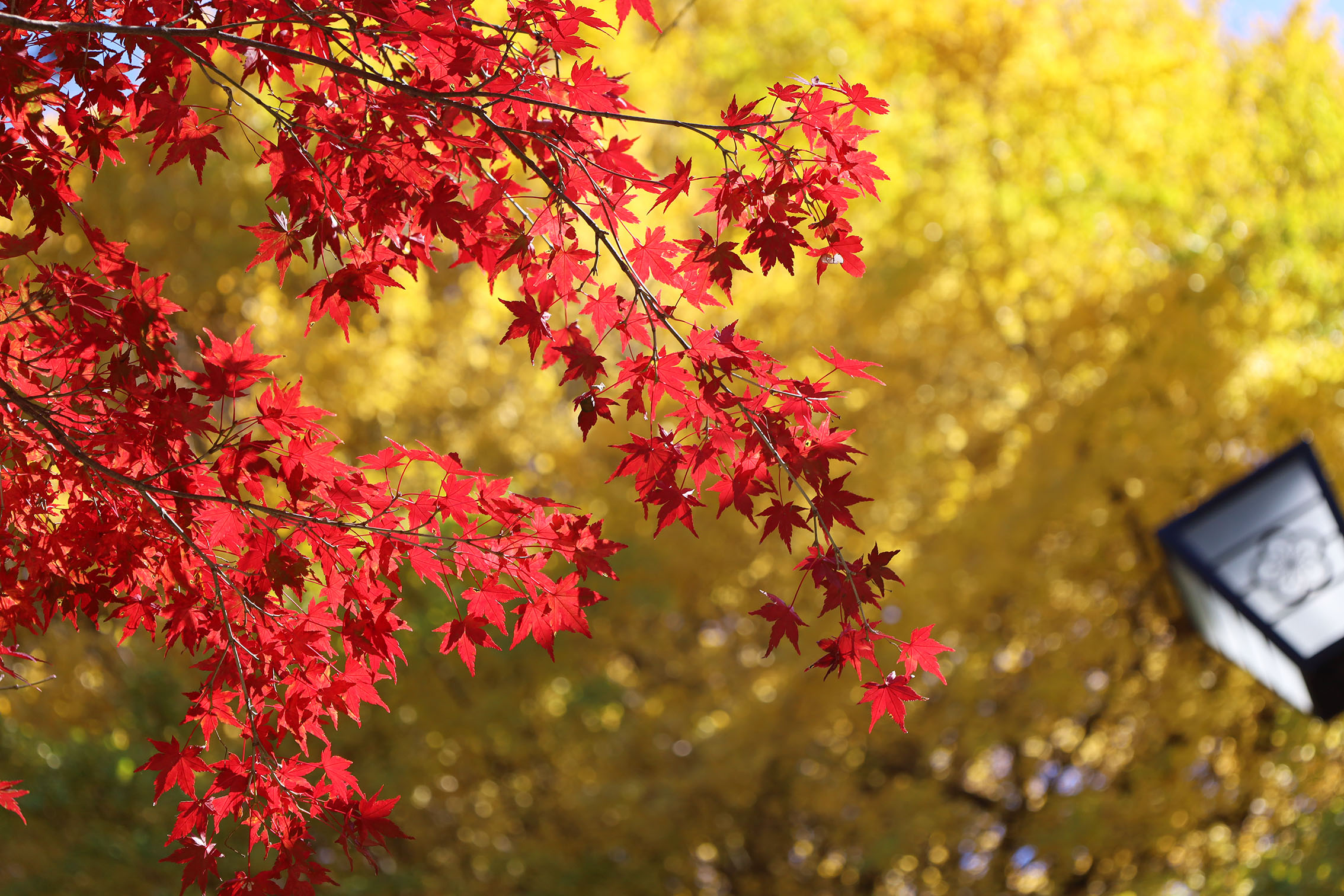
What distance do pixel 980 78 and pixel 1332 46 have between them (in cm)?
301

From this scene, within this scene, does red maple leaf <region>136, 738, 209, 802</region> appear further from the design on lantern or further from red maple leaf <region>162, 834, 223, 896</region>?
the design on lantern

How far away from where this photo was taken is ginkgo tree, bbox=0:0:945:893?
5.24 ft

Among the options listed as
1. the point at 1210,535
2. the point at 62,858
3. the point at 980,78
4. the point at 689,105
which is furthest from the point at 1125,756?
the point at 980,78

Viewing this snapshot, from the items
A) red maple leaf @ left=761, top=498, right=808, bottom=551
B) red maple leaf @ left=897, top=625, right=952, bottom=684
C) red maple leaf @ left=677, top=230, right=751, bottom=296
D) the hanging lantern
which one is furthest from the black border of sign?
red maple leaf @ left=677, top=230, right=751, bottom=296

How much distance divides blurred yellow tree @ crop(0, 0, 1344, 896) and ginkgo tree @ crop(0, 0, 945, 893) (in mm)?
3187

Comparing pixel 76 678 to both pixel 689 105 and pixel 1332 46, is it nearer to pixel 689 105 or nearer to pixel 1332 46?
pixel 689 105

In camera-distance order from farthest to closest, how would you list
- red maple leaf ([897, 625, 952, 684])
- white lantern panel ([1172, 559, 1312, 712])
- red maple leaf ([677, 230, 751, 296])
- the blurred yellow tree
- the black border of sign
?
the blurred yellow tree, white lantern panel ([1172, 559, 1312, 712]), the black border of sign, red maple leaf ([897, 625, 952, 684]), red maple leaf ([677, 230, 751, 296])

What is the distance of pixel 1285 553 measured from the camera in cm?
257

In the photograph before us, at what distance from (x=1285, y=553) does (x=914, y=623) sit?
2.27 metres

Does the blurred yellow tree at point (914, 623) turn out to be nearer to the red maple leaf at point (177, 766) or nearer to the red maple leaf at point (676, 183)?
the red maple leaf at point (177, 766)

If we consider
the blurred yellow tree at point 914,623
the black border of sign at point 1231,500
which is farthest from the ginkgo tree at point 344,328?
the blurred yellow tree at point 914,623

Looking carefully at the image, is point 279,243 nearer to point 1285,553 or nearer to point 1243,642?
point 1285,553

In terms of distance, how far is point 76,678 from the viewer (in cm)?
591

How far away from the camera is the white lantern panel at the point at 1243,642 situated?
254cm
